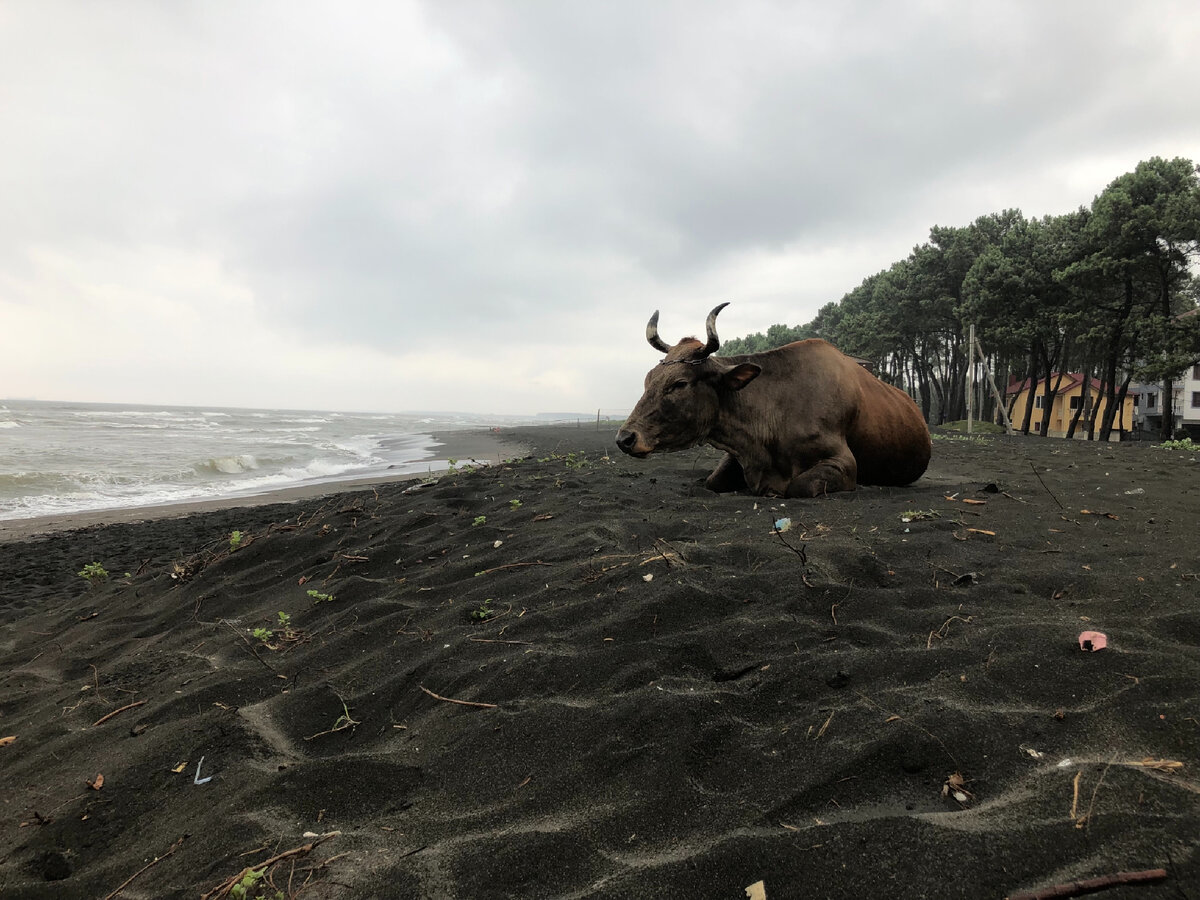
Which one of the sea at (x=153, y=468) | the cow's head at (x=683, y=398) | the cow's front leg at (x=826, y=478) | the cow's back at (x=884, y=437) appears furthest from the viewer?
the sea at (x=153, y=468)

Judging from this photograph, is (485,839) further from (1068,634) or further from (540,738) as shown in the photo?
(1068,634)

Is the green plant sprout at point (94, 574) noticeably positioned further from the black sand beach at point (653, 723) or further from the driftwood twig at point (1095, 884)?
the driftwood twig at point (1095, 884)

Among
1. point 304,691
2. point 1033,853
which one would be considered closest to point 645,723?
point 1033,853

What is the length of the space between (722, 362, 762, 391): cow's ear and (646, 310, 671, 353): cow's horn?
963mm

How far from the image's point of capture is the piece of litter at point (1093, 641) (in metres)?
2.09

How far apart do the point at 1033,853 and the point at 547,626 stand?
6.67 feet

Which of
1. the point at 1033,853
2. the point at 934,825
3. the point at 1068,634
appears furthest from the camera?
the point at 1068,634

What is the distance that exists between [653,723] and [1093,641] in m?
1.66

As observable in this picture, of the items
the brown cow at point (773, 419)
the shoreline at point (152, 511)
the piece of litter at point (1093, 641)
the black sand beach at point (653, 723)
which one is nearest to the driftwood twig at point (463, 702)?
the black sand beach at point (653, 723)

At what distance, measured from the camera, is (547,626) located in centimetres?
289

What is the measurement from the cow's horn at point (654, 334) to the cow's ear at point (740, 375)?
96 cm

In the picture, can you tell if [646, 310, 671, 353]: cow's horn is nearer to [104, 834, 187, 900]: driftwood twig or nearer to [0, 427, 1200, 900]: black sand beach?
[0, 427, 1200, 900]: black sand beach

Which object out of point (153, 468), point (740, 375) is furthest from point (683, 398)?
point (153, 468)

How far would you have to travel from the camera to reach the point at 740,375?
223 inches
